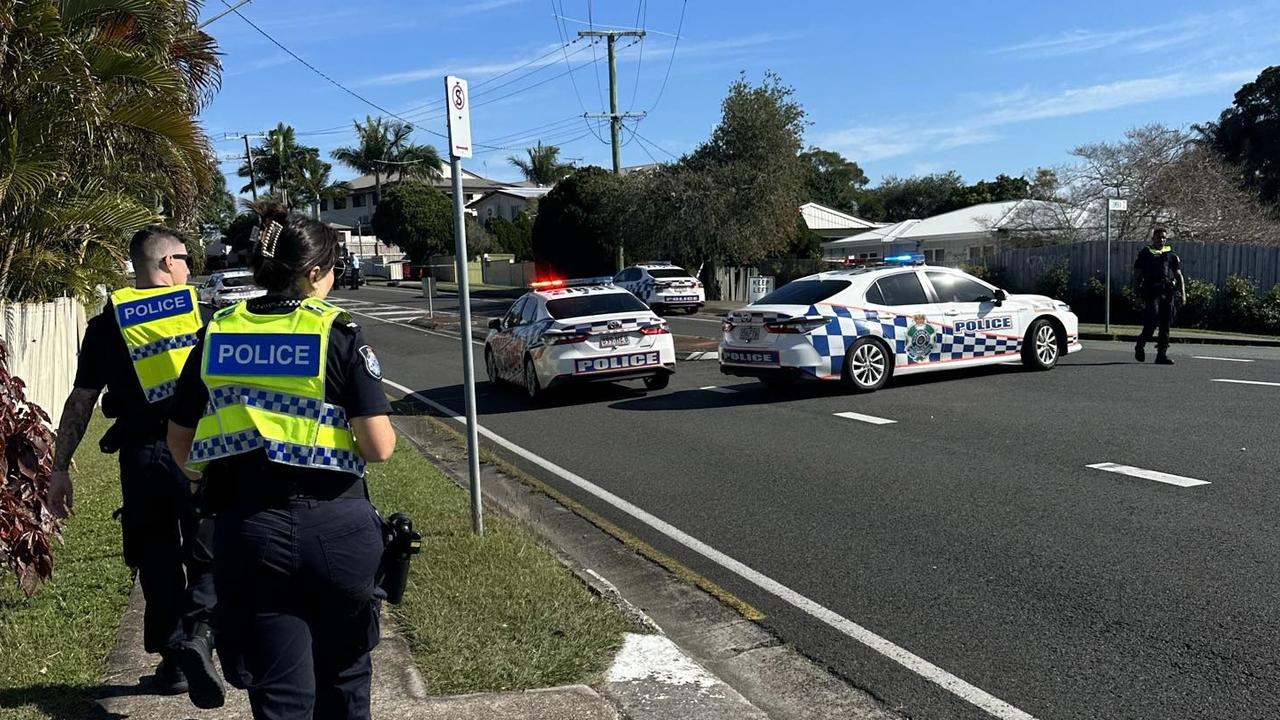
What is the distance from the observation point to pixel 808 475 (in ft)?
27.2

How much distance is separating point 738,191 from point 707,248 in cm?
224

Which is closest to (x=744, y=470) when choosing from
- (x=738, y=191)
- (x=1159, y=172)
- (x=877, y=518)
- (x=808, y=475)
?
(x=808, y=475)

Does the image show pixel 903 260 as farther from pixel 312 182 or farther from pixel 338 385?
pixel 312 182

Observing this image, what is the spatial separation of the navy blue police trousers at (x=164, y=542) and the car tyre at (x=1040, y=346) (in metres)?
11.3

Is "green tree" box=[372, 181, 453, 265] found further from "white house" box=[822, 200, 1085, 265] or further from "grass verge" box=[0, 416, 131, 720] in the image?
"grass verge" box=[0, 416, 131, 720]

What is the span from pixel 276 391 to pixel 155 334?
1.64m

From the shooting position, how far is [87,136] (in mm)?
10719

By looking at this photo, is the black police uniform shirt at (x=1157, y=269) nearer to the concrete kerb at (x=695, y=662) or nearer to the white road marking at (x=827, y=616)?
the white road marking at (x=827, y=616)

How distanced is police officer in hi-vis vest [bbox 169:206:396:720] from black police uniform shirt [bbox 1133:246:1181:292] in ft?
42.8

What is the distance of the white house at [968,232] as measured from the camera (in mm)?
29766

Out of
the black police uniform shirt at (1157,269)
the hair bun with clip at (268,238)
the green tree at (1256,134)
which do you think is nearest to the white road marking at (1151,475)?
the hair bun with clip at (268,238)

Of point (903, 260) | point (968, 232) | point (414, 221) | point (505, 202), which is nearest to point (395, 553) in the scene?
point (903, 260)

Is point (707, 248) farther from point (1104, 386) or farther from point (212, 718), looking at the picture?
point (212, 718)

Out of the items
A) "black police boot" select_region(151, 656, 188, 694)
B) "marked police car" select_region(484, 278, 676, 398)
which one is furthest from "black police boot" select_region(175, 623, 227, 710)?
"marked police car" select_region(484, 278, 676, 398)
